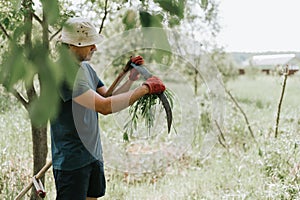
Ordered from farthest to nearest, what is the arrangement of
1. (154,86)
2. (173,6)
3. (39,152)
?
(39,152) < (154,86) < (173,6)

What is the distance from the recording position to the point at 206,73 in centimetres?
578

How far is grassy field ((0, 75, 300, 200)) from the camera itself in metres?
2.94

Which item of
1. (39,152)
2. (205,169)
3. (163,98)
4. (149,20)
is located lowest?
(205,169)

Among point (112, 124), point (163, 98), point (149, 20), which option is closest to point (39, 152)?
point (163, 98)

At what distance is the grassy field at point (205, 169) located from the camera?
2938mm

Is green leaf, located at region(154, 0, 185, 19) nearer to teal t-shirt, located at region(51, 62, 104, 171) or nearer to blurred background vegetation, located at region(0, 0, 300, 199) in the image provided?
blurred background vegetation, located at region(0, 0, 300, 199)

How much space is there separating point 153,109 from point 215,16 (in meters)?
4.15

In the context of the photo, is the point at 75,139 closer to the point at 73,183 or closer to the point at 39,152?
the point at 73,183

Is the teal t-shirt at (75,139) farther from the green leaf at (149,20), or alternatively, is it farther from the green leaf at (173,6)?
the green leaf at (173,6)

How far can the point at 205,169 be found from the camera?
12.0 feet

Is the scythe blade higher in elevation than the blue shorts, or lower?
higher

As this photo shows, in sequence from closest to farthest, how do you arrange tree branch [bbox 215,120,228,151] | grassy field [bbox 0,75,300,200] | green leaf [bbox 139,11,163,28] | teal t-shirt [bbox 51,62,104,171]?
1. green leaf [bbox 139,11,163,28]
2. teal t-shirt [bbox 51,62,104,171]
3. grassy field [bbox 0,75,300,200]
4. tree branch [bbox 215,120,228,151]

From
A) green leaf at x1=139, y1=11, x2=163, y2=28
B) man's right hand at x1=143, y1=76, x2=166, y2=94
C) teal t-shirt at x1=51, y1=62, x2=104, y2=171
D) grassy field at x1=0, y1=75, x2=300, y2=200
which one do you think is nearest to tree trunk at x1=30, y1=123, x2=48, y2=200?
grassy field at x1=0, y1=75, x2=300, y2=200

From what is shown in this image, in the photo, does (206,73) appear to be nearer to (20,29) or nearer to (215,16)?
(215,16)
